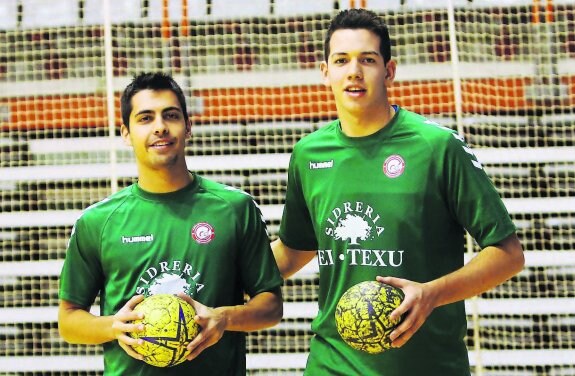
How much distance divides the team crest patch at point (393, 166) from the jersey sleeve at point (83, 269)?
117 centimetres

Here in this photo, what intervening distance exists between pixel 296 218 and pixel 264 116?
11.4ft

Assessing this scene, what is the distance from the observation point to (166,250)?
10.9 feet

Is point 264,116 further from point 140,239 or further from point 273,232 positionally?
point 140,239

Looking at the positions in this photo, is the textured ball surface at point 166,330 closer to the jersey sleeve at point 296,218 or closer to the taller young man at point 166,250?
the taller young man at point 166,250

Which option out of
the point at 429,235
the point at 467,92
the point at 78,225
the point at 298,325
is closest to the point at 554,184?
the point at 467,92

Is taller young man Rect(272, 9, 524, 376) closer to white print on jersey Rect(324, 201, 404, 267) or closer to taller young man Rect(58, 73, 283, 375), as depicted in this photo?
white print on jersey Rect(324, 201, 404, 267)

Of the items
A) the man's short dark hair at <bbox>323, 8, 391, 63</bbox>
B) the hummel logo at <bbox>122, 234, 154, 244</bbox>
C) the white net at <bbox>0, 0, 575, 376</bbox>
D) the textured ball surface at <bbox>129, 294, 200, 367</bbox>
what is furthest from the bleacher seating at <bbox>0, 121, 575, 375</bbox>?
the textured ball surface at <bbox>129, 294, 200, 367</bbox>

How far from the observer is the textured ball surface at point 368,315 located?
9.20ft

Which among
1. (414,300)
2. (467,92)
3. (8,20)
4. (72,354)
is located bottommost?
(72,354)

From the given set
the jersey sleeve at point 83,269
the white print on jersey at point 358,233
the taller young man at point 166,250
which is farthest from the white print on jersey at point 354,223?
the jersey sleeve at point 83,269

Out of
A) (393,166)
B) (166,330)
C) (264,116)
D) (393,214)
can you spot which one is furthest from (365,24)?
(264,116)

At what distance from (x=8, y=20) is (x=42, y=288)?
7.59 ft

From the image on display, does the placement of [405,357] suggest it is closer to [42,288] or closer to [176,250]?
[176,250]

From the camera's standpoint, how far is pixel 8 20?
289 inches
